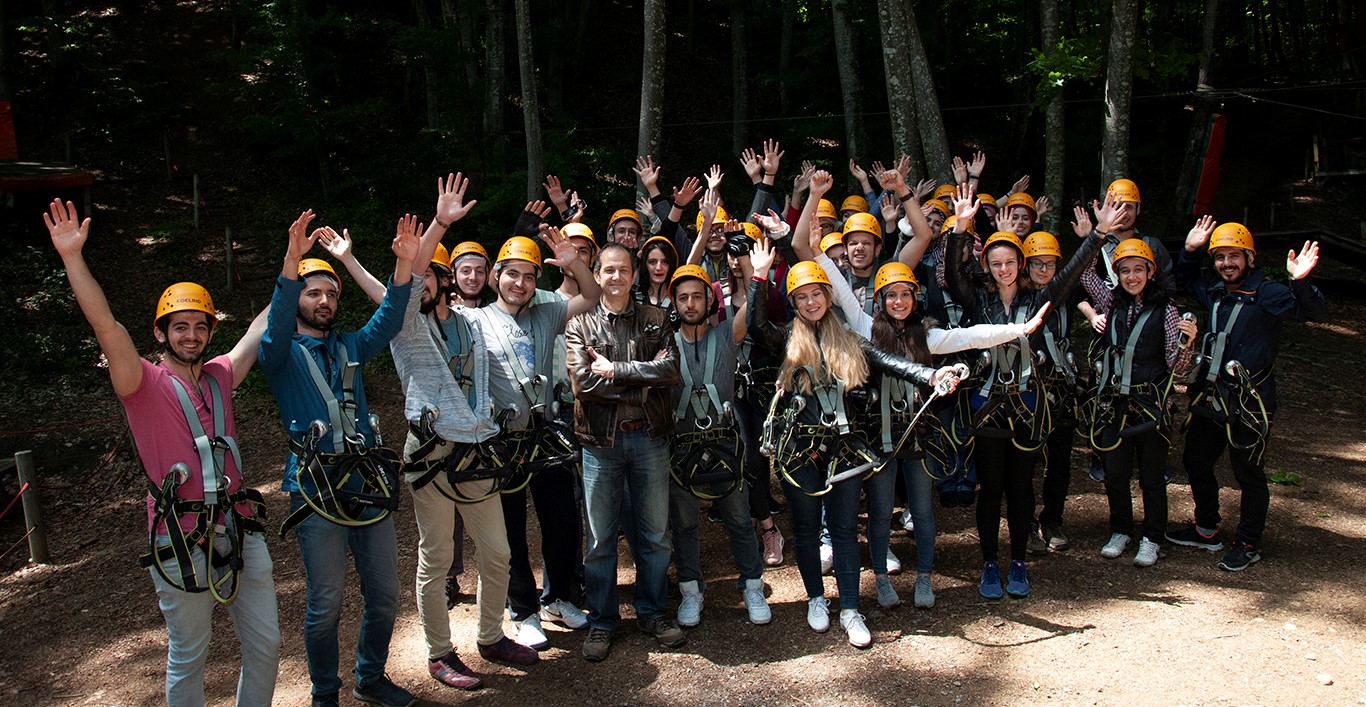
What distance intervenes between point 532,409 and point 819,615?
2189mm

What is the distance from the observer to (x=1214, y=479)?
643 cm

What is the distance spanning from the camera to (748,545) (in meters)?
5.82

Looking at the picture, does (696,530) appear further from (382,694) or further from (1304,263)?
(1304,263)

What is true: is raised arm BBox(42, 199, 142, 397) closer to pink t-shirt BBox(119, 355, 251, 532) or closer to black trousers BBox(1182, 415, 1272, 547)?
pink t-shirt BBox(119, 355, 251, 532)

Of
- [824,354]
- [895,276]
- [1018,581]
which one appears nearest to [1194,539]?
[1018,581]

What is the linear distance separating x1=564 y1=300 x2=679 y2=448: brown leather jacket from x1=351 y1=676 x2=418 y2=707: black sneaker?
169 cm

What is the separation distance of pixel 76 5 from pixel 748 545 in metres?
28.9

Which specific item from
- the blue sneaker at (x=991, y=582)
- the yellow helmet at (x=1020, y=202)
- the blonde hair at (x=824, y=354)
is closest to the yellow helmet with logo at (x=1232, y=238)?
the yellow helmet at (x=1020, y=202)

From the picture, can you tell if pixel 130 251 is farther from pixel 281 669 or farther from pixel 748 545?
pixel 748 545

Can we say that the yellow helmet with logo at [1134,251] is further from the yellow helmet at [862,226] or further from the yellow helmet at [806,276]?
the yellow helmet at [806,276]

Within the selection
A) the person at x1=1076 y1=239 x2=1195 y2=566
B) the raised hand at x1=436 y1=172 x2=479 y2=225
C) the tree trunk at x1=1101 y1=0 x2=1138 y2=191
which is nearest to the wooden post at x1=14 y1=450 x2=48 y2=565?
the raised hand at x1=436 y1=172 x2=479 y2=225

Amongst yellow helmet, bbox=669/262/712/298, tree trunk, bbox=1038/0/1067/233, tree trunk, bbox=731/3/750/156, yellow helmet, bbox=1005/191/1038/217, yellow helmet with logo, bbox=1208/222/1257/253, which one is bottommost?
yellow helmet, bbox=669/262/712/298

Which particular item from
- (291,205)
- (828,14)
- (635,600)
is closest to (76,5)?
(291,205)

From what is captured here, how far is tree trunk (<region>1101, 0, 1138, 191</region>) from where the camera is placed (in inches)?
423
